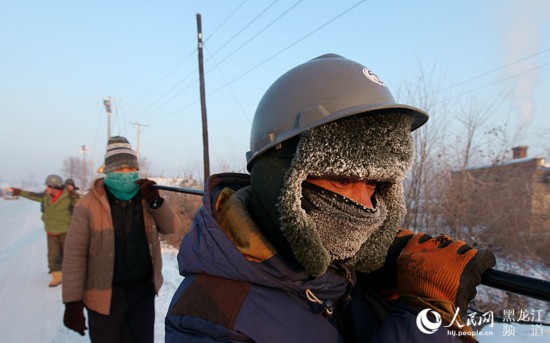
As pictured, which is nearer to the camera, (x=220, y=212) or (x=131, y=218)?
(x=220, y=212)

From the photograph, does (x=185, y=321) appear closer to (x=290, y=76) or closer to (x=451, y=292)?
(x=451, y=292)

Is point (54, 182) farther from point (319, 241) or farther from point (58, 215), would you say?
point (319, 241)

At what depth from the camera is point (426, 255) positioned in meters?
1.14

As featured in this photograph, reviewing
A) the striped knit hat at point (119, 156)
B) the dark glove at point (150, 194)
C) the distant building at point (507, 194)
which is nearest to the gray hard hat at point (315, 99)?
the dark glove at point (150, 194)

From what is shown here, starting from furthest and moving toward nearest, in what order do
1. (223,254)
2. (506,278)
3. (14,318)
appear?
1. (14,318)
2. (223,254)
3. (506,278)

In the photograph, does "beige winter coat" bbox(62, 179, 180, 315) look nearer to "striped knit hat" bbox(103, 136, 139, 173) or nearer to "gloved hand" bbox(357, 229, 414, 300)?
"striped knit hat" bbox(103, 136, 139, 173)

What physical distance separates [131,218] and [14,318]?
3524mm

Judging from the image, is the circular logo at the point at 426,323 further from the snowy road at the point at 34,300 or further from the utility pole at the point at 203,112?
the utility pole at the point at 203,112

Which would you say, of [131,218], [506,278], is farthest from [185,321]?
[131,218]

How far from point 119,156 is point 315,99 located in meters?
2.63

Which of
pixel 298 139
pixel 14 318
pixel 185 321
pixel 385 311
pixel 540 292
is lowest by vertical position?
pixel 14 318

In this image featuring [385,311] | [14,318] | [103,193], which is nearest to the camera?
[385,311]

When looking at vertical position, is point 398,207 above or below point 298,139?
below

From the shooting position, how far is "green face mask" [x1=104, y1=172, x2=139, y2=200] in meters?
3.05
